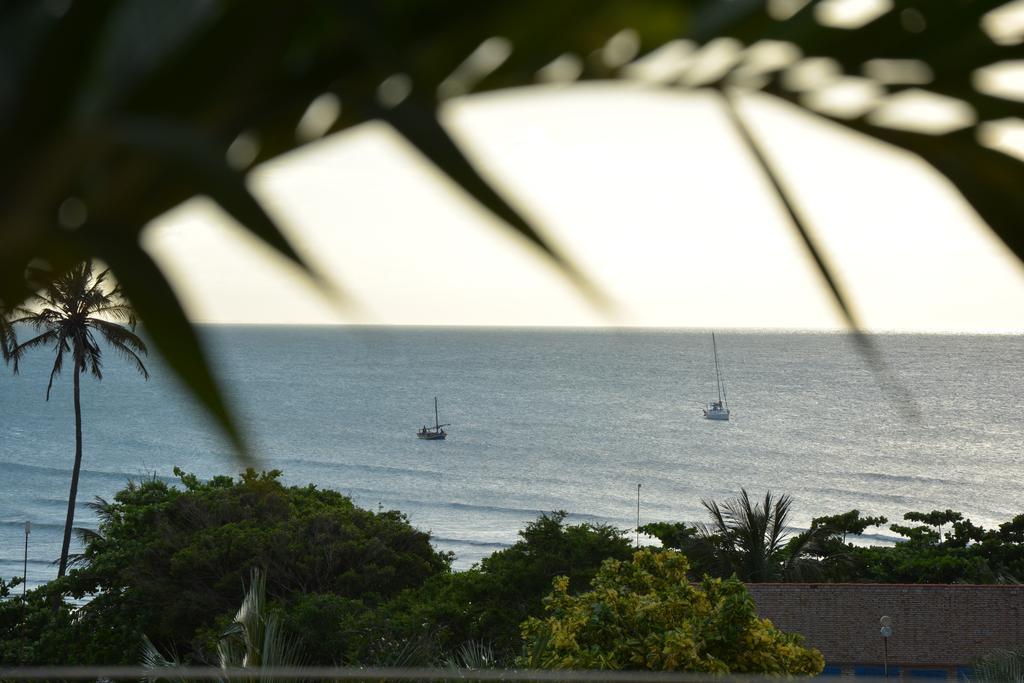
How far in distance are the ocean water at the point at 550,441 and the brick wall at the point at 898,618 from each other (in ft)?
34.0

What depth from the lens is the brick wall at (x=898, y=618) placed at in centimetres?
1652

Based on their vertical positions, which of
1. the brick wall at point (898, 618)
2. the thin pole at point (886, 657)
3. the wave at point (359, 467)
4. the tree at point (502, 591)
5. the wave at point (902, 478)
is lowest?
the thin pole at point (886, 657)

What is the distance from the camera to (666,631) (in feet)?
24.9

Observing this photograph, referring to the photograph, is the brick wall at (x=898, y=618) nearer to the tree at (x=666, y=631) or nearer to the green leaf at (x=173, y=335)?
the tree at (x=666, y=631)

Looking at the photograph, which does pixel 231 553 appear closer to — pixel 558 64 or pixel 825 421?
pixel 558 64

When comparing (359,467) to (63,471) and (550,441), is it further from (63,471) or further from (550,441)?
(63,471)

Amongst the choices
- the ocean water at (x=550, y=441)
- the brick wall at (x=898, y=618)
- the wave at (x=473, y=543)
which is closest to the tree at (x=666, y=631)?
the brick wall at (x=898, y=618)

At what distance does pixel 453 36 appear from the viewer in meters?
0.34

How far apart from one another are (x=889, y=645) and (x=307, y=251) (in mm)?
18694

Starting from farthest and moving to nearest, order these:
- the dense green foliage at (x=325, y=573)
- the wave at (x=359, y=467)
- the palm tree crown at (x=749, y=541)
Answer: the wave at (x=359, y=467), the palm tree crown at (x=749, y=541), the dense green foliage at (x=325, y=573)

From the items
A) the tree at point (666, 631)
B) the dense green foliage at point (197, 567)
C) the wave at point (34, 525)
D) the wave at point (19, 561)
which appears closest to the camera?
the tree at point (666, 631)

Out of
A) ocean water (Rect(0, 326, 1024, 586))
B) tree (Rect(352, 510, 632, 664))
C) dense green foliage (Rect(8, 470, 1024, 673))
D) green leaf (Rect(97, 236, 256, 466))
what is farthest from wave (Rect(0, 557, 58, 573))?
green leaf (Rect(97, 236, 256, 466))

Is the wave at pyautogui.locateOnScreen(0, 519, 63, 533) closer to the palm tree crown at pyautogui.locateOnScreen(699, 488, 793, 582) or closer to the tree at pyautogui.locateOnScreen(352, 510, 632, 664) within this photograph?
the tree at pyautogui.locateOnScreen(352, 510, 632, 664)

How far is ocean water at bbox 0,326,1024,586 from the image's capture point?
37.7 metres
